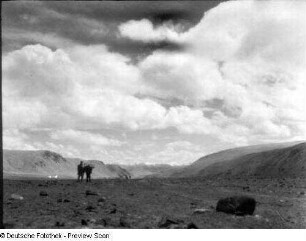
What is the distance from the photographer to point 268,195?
22.8 meters

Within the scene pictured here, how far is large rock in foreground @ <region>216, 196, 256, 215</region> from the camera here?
15.9m

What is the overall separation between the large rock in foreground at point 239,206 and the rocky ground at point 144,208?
0.30 metres

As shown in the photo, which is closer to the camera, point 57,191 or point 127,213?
point 127,213

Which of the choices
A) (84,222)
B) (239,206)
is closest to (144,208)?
(239,206)

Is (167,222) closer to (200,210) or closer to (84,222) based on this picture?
(84,222)

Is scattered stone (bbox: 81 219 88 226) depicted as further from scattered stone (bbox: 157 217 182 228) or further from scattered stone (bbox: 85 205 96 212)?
scattered stone (bbox: 85 205 96 212)

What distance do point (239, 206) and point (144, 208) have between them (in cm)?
377

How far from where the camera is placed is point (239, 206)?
52.3 ft

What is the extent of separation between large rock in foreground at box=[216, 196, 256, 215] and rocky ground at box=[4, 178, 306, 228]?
0.30 metres
